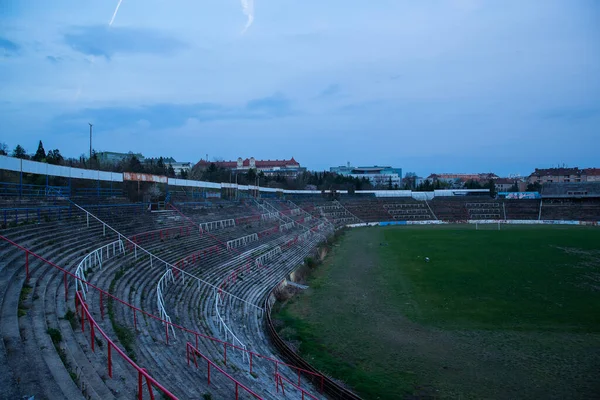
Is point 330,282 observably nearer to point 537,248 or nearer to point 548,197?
point 537,248

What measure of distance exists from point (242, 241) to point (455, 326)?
17696 mm

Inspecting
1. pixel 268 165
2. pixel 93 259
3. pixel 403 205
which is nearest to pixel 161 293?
pixel 93 259

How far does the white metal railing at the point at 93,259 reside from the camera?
11047 mm

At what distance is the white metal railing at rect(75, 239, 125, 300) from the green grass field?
321 inches

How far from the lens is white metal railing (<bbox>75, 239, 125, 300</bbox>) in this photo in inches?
435

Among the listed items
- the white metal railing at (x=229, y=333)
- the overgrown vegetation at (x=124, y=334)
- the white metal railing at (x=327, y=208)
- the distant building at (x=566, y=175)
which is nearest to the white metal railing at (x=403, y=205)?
the white metal railing at (x=327, y=208)

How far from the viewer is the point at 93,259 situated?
14.4 metres

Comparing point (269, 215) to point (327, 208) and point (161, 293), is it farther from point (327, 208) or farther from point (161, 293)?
point (161, 293)

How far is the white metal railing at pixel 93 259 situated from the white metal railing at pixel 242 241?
962cm

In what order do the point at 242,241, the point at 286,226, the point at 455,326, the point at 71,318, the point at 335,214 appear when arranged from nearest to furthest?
the point at 71,318
the point at 455,326
the point at 242,241
the point at 286,226
the point at 335,214

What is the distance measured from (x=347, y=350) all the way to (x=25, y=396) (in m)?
11.2

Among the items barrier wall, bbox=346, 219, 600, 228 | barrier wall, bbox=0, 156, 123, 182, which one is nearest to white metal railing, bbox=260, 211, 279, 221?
barrier wall, bbox=0, 156, 123, 182

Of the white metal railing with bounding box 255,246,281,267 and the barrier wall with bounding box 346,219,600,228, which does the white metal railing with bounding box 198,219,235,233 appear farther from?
the barrier wall with bounding box 346,219,600,228

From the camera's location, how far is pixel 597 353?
13.5 m
